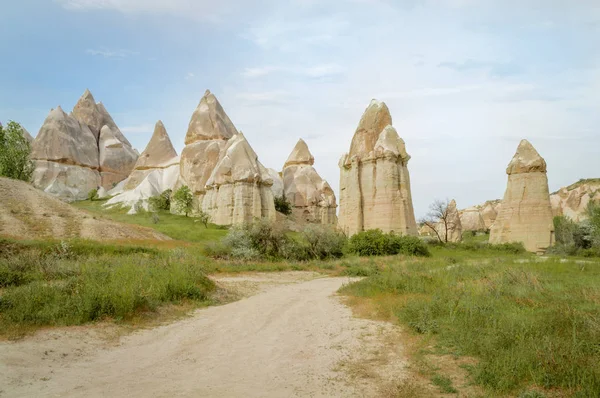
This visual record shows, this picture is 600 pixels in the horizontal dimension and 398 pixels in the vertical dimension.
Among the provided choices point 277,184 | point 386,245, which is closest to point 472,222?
point 277,184

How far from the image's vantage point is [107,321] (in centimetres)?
749

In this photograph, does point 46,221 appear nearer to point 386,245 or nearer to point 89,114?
point 386,245

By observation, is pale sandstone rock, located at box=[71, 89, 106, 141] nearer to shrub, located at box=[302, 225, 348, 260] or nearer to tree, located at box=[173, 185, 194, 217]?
tree, located at box=[173, 185, 194, 217]

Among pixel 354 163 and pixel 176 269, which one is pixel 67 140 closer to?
pixel 354 163

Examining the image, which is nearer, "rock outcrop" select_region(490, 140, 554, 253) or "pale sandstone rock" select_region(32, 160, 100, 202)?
"rock outcrop" select_region(490, 140, 554, 253)

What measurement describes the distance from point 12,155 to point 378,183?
33375 millimetres

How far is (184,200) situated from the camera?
1881 inches

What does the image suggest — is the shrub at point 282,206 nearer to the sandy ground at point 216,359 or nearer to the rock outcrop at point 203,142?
the rock outcrop at point 203,142

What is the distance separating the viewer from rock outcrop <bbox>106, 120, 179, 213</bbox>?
53031 millimetres

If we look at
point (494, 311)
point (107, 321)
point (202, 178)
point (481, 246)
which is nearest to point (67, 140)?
point (202, 178)

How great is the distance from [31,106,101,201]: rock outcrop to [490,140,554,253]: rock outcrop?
53.2 m

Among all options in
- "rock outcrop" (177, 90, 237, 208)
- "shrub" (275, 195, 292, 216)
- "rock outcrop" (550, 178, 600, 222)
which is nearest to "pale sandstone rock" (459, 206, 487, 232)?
"rock outcrop" (550, 178, 600, 222)

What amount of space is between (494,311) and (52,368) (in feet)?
22.7

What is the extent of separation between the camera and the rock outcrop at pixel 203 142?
5275 centimetres
